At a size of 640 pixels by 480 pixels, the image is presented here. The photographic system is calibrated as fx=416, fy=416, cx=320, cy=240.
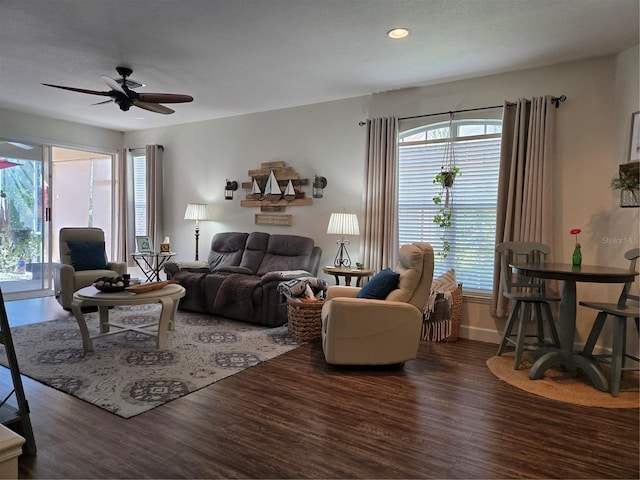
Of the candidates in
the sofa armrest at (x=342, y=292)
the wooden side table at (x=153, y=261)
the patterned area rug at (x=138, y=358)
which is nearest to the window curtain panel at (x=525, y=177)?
the sofa armrest at (x=342, y=292)

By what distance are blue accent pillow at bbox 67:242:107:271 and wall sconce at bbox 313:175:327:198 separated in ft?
9.52

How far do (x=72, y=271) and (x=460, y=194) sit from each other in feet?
14.7

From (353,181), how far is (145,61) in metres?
2.51

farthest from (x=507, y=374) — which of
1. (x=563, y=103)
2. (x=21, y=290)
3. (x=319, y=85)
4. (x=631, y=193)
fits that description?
(x=21, y=290)

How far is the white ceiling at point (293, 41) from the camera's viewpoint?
2844mm

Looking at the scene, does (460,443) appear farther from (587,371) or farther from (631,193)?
(631,193)

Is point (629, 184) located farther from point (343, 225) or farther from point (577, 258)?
point (343, 225)

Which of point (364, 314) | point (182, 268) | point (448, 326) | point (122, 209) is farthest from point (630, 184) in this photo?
point (122, 209)

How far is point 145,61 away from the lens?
3.87m

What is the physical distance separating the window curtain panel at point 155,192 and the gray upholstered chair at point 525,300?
17.2ft

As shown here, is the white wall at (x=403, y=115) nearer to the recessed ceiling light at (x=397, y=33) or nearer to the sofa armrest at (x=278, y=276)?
the sofa armrest at (x=278, y=276)

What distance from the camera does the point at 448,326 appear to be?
4.05m

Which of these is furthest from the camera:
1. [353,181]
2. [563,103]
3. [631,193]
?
[353,181]

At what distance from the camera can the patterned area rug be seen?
8.86ft
